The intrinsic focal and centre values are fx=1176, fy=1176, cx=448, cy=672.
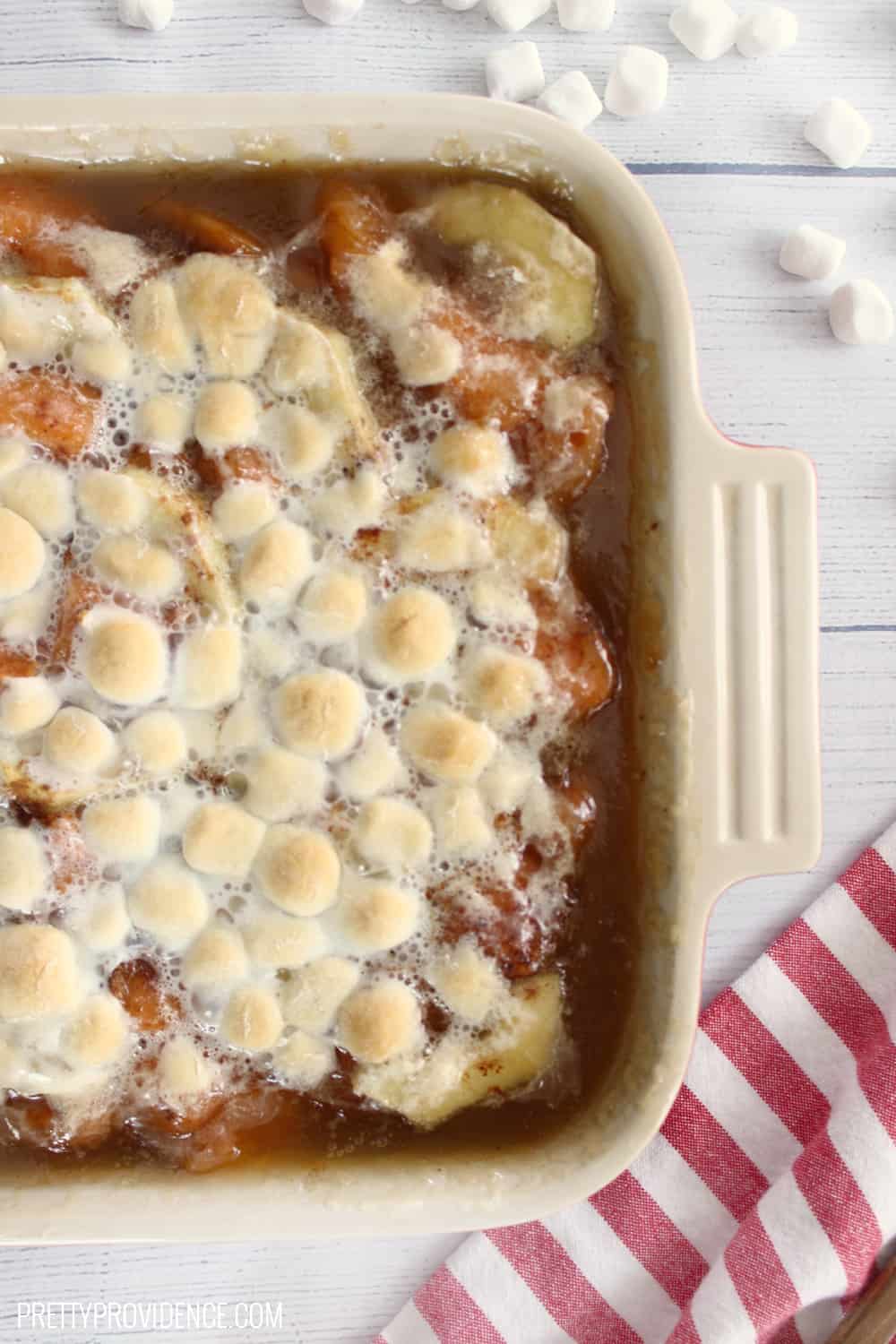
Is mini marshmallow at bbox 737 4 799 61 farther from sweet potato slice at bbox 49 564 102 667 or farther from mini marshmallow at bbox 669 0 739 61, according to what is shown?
sweet potato slice at bbox 49 564 102 667

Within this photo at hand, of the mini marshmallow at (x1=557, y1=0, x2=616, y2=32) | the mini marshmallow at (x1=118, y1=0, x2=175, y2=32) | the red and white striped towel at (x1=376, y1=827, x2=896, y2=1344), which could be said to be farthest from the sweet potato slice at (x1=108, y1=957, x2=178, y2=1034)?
the mini marshmallow at (x1=557, y1=0, x2=616, y2=32)

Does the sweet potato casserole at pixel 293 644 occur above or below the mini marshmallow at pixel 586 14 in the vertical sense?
below

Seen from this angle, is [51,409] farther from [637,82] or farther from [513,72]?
[637,82]

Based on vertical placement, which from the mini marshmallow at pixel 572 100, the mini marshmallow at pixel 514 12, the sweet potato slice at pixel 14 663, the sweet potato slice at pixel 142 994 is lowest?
the sweet potato slice at pixel 142 994

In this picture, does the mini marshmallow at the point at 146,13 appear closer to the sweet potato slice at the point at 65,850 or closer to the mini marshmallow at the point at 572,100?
the mini marshmallow at the point at 572,100

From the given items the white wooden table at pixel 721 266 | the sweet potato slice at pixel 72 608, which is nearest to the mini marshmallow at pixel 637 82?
the white wooden table at pixel 721 266

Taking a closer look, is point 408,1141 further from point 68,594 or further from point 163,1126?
point 68,594

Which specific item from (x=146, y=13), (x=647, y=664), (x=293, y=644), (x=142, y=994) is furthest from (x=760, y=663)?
(x=146, y=13)
